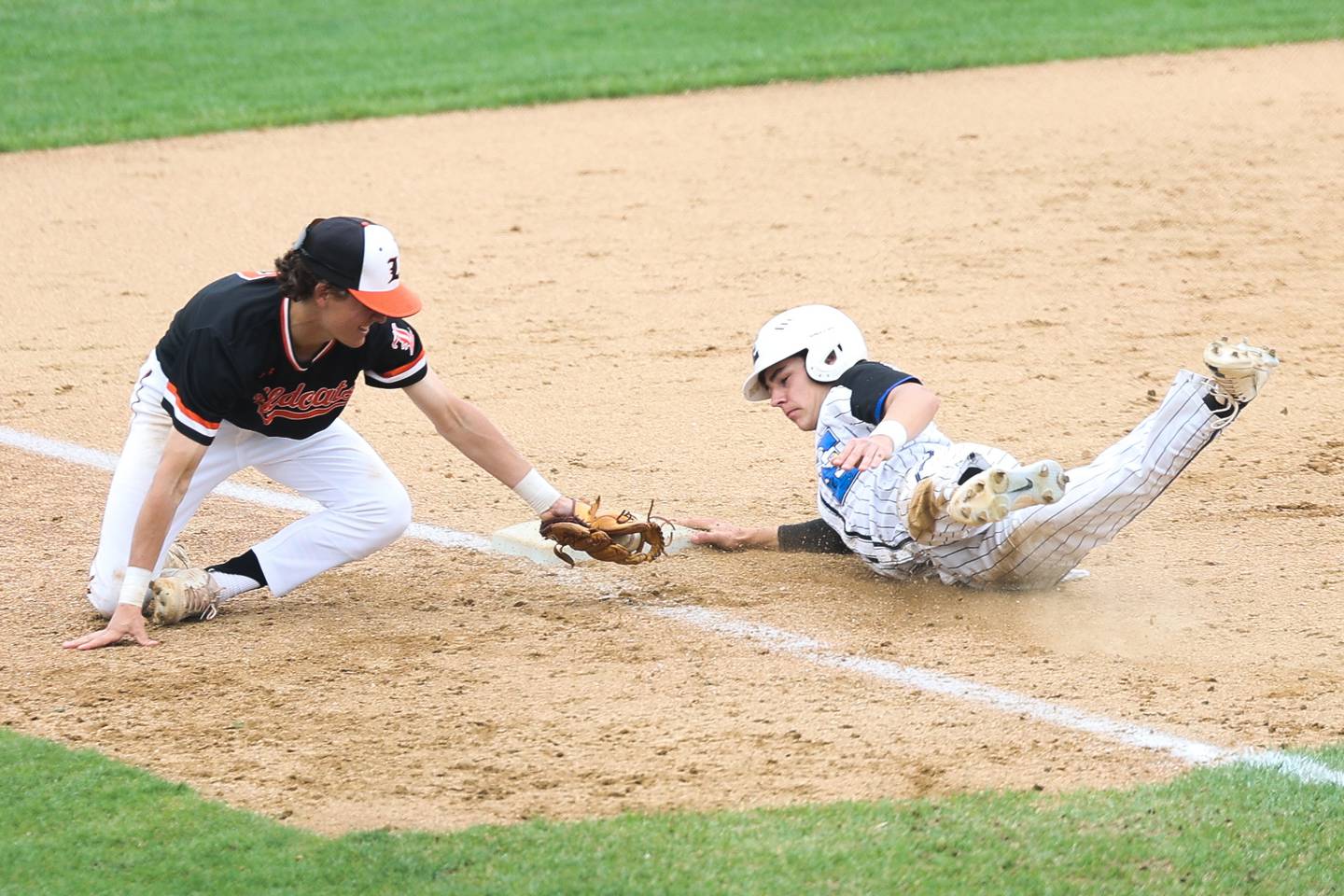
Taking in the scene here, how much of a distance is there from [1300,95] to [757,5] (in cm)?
581

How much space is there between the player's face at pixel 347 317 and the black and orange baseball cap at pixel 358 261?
3 cm

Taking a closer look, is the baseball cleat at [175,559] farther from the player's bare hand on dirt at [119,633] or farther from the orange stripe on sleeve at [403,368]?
the orange stripe on sleeve at [403,368]

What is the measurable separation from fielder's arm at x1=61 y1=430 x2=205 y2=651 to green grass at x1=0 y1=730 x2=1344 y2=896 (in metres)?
0.95

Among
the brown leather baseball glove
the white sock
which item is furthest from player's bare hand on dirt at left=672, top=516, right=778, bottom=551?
the white sock

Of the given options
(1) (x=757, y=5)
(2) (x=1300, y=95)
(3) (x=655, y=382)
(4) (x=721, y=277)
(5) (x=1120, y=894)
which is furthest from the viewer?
(1) (x=757, y=5)

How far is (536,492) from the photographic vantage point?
5.29 meters

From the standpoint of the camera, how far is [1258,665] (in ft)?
15.2

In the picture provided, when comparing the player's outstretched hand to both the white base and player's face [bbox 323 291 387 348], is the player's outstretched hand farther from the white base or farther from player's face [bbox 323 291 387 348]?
player's face [bbox 323 291 387 348]

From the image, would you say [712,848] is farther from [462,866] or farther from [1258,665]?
[1258,665]

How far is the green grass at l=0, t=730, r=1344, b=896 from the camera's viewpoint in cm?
348

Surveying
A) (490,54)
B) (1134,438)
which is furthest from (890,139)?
(1134,438)

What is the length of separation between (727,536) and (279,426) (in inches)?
59.9

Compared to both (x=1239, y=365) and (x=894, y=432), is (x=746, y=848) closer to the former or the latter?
(x=894, y=432)

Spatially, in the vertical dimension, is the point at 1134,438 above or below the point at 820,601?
above
